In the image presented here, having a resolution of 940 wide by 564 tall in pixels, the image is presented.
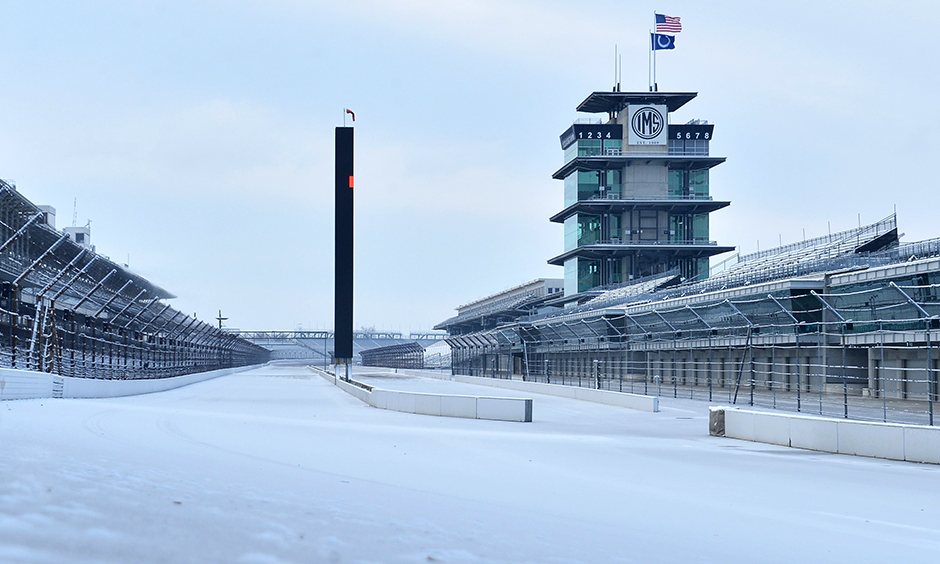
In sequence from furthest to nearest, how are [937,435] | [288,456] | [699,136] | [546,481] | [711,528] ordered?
[699,136], [937,435], [288,456], [546,481], [711,528]

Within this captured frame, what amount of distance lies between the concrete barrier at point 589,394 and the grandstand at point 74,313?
1609 cm

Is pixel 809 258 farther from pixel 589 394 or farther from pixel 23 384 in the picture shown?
pixel 23 384

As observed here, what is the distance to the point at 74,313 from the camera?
27.4m

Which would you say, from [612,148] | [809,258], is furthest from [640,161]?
[809,258]

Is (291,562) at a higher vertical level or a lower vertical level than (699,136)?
lower

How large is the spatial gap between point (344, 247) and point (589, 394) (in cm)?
1375

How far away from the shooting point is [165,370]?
47000mm

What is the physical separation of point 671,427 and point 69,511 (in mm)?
18182

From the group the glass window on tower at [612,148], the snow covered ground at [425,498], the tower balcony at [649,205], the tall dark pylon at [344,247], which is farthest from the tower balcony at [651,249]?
the snow covered ground at [425,498]

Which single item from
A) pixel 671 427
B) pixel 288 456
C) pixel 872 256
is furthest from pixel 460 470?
pixel 872 256

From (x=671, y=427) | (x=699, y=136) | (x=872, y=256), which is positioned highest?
(x=699, y=136)

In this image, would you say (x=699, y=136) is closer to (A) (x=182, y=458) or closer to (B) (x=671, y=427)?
(B) (x=671, y=427)

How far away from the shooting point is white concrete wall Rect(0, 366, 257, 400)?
19.1m

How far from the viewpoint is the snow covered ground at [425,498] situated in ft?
16.1
